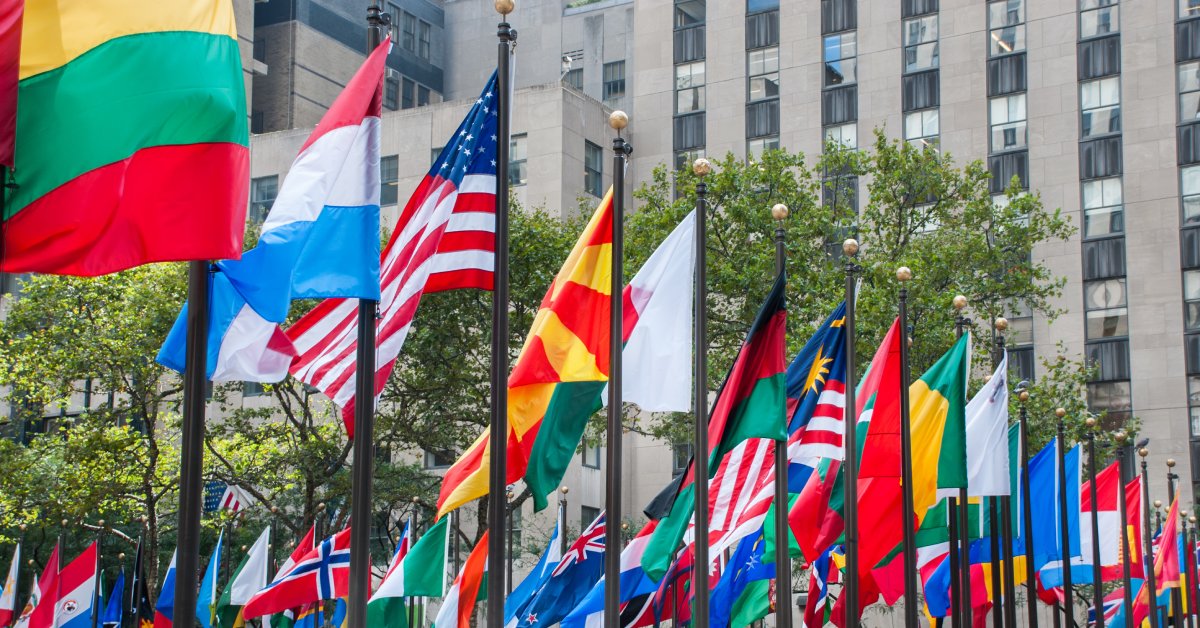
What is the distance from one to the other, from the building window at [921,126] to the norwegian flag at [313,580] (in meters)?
44.7

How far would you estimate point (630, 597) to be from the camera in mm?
25375

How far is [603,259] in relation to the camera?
17.5 meters

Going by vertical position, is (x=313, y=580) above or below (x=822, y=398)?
below

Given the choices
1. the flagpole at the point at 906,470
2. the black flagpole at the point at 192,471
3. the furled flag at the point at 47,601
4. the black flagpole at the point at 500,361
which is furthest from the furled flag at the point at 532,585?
the black flagpole at the point at 192,471

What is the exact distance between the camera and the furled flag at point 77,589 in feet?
125

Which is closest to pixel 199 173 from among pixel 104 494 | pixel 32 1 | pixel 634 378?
pixel 32 1

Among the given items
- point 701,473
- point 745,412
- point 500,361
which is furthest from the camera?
point 745,412

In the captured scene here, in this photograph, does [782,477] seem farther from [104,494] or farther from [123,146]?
[104,494]

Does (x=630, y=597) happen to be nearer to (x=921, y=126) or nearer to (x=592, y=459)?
(x=592, y=459)

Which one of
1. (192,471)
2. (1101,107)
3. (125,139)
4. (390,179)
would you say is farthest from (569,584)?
(390,179)

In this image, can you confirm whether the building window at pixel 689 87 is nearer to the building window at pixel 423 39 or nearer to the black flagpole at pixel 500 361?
the building window at pixel 423 39

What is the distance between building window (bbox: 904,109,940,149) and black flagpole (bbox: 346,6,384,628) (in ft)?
191

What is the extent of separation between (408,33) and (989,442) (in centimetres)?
7478

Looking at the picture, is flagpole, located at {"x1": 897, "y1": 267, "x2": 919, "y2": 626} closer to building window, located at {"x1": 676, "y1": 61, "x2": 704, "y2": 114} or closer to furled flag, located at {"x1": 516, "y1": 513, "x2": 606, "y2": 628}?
furled flag, located at {"x1": 516, "y1": 513, "x2": 606, "y2": 628}
